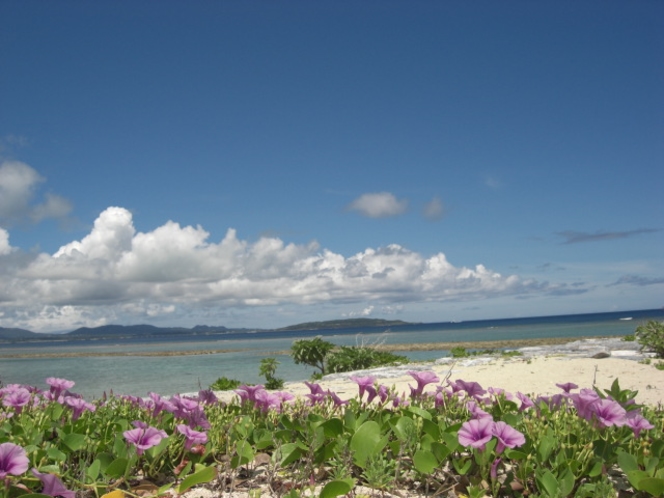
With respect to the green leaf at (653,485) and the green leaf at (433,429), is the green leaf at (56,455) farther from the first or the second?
the green leaf at (653,485)

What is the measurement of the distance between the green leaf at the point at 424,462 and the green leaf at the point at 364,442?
0.25 m

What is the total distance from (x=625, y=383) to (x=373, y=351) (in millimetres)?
9155

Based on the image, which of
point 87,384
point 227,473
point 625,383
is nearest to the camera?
point 227,473

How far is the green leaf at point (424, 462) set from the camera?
9.00ft

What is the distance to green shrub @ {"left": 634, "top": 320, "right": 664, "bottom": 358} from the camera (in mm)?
14711

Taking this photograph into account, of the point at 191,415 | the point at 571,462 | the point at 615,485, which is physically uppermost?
the point at 191,415

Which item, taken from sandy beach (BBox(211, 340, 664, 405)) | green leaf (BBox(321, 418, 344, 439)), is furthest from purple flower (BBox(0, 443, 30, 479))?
sandy beach (BBox(211, 340, 664, 405))

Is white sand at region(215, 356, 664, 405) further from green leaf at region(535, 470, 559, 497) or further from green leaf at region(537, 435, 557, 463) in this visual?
green leaf at region(535, 470, 559, 497)

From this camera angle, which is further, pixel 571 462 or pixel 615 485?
pixel 615 485

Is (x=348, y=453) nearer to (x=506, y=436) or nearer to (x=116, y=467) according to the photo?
(x=506, y=436)

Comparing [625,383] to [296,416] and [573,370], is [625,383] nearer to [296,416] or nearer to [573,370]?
[573,370]

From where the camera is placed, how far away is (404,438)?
3.06 meters

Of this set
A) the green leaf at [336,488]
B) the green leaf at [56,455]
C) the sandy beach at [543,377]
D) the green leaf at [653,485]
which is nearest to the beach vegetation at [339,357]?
the sandy beach at [543,377]

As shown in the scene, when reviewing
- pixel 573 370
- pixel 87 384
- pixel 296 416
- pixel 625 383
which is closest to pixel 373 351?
pixel 573 370
